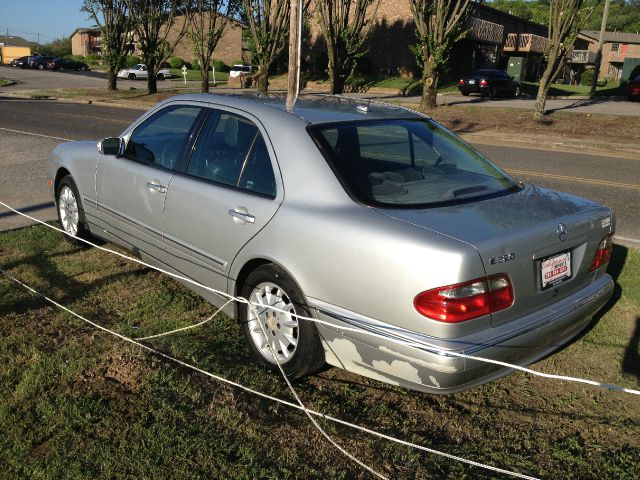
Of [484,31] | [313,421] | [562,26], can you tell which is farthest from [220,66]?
[313,421]

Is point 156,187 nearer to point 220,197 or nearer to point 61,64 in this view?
point 220,197

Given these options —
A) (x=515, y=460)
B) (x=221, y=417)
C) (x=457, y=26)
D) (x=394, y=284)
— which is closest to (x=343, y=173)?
(x=394, y=284)

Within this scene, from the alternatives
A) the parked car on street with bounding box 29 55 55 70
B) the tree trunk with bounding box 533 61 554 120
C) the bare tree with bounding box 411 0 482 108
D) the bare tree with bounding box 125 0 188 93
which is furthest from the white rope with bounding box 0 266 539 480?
the parked car on street with bounding box 29 55 55 70

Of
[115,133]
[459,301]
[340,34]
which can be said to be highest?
[340,34]

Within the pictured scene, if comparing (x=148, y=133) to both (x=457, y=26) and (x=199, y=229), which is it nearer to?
(x=199, y=229)

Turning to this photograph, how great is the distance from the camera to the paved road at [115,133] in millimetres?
8141

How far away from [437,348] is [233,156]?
1948 mm

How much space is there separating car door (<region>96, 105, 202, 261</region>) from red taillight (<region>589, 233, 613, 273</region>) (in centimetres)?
280

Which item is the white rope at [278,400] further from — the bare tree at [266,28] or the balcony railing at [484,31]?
the balcony railing at [484,31]

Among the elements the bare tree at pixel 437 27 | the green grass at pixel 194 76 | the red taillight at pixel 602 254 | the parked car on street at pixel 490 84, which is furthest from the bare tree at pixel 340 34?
the green grass at pixel 194 76

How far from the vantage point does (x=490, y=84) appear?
33844 mm

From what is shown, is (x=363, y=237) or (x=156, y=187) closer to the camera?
(x=363, y=237)

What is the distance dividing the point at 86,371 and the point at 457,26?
20929 mm

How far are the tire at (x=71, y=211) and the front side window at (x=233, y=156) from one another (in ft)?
6.12
